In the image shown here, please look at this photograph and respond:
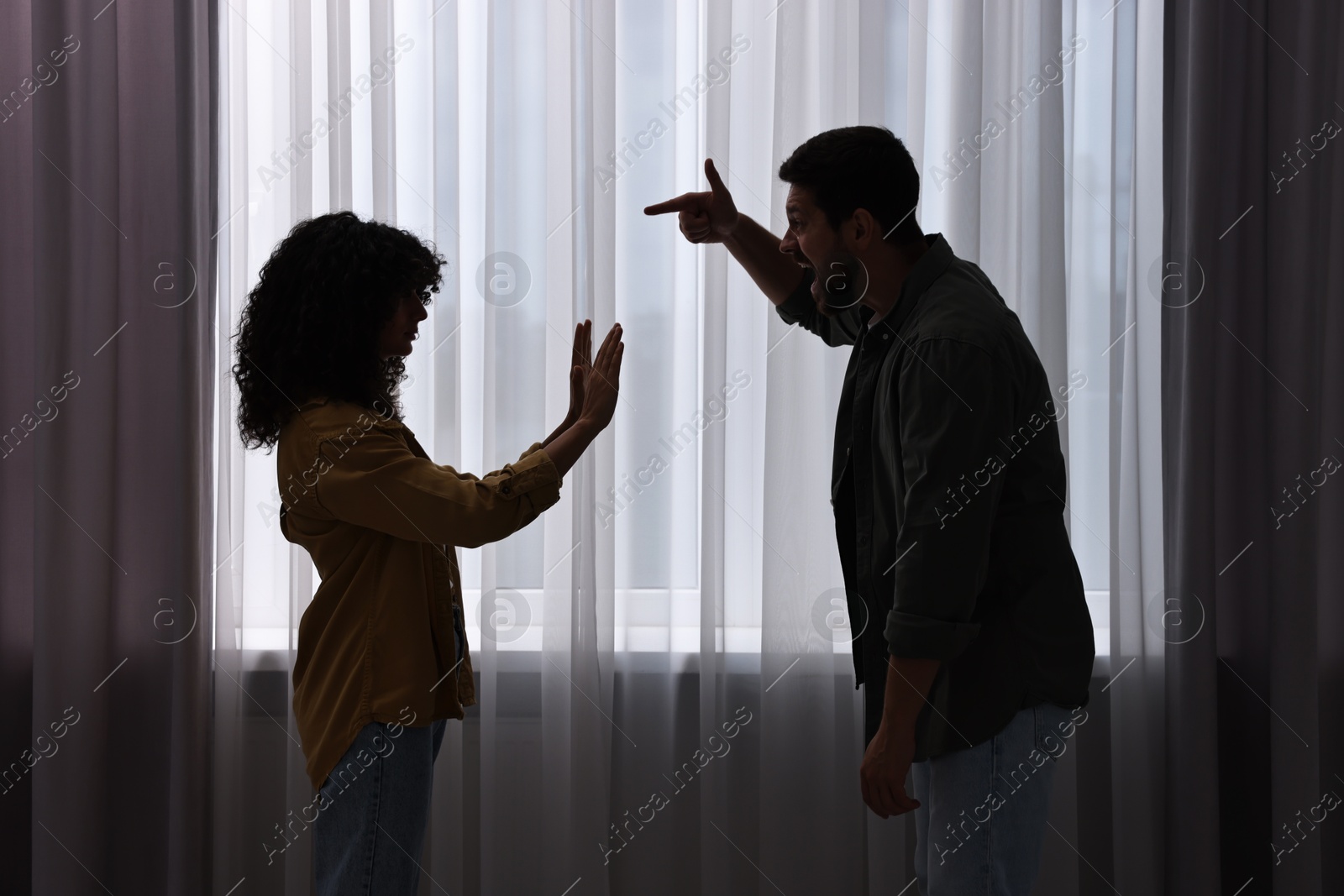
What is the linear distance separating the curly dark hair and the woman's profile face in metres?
0.01

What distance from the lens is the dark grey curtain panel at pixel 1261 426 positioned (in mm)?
1748

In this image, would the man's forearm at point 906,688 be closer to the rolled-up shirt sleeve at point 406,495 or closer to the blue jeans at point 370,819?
the rolled-up shirt sleeve at point 406,495

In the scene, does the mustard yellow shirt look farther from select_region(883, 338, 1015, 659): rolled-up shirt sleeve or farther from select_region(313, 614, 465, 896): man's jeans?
select_region(883, 338, 1015, 659): rolled-up shirt sleeve

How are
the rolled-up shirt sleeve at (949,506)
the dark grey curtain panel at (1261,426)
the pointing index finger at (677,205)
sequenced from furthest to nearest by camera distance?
the dark grey curtain panel at (1261,426), the pointing index finger at (677,205), the rolled-up shirt sleeve at (949,506)

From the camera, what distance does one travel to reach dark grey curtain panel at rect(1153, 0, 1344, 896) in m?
1.75

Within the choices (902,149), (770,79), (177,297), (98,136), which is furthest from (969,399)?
(98,136)

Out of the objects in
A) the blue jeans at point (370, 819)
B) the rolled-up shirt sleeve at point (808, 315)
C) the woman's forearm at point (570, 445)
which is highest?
the rolled-up shirt sleeve at point (808, 315)

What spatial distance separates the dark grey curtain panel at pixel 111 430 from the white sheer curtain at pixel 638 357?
0.07 meters

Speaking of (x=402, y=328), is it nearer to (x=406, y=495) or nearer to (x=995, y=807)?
(x=406, y=495)

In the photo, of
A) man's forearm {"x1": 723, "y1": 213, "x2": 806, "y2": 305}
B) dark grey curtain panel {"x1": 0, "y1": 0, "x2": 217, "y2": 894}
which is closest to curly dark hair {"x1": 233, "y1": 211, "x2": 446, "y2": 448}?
man's forearm {"x1": 723, "y1": 213, "x2": 806, "y2": 305}

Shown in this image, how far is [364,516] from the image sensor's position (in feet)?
3.63

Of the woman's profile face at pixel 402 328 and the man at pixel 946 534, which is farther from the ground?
the woman's profile face at pixel 402 328

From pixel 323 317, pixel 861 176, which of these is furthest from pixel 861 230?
pixel 323 317

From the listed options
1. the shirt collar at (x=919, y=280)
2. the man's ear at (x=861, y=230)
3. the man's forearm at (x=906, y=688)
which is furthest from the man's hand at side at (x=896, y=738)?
the man's ear at (x=861, y=230)
